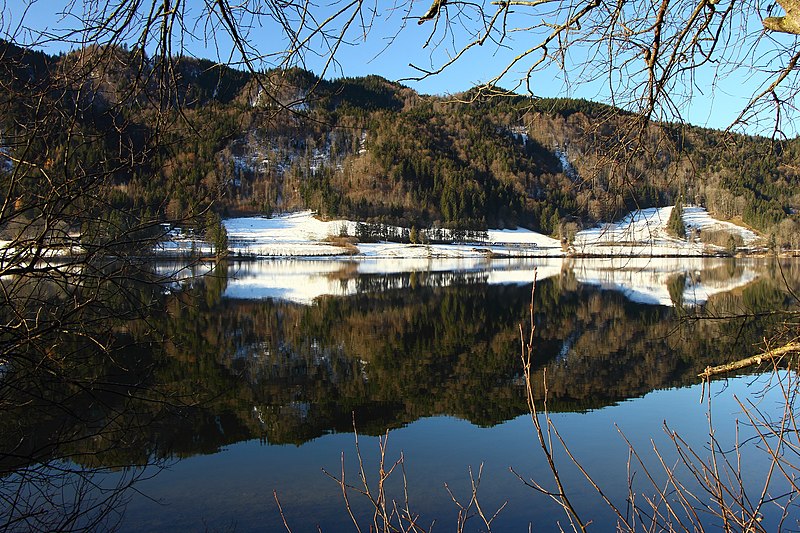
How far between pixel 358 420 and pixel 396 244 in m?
69.7

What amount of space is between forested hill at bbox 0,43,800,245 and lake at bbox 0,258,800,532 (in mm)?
767

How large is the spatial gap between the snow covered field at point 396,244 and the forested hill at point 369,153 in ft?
16.2

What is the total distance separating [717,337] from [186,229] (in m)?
13.7

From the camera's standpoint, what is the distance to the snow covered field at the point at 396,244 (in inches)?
2667

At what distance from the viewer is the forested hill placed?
8.95 feet

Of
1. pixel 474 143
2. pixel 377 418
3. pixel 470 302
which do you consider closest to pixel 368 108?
pixel 474 143

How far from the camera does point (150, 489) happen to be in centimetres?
589

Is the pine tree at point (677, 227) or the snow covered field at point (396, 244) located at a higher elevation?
the pine tree at point (677, 227)

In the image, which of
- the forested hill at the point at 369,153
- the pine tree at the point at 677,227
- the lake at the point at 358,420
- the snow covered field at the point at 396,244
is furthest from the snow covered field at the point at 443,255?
the lake at the point at 358,420

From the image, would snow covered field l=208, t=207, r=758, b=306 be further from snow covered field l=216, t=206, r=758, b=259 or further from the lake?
the lake

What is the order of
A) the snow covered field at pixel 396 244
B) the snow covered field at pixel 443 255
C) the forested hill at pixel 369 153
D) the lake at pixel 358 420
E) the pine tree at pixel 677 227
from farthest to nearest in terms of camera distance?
the pine tree at pixel 677 227 → the snow covered field at pixel 396 244 → the snow covered field at pixel 443 255 → the lake at pixel 358 420 → the forested hill at pixel 369 153

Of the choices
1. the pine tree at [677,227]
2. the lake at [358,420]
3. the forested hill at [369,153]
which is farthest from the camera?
the pine tree at [677,227]

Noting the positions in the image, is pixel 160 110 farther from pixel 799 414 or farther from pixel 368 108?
pixel 368 108

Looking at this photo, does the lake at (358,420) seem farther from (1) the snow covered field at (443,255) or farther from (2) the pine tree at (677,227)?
(2) the pine tree at (677,227)
